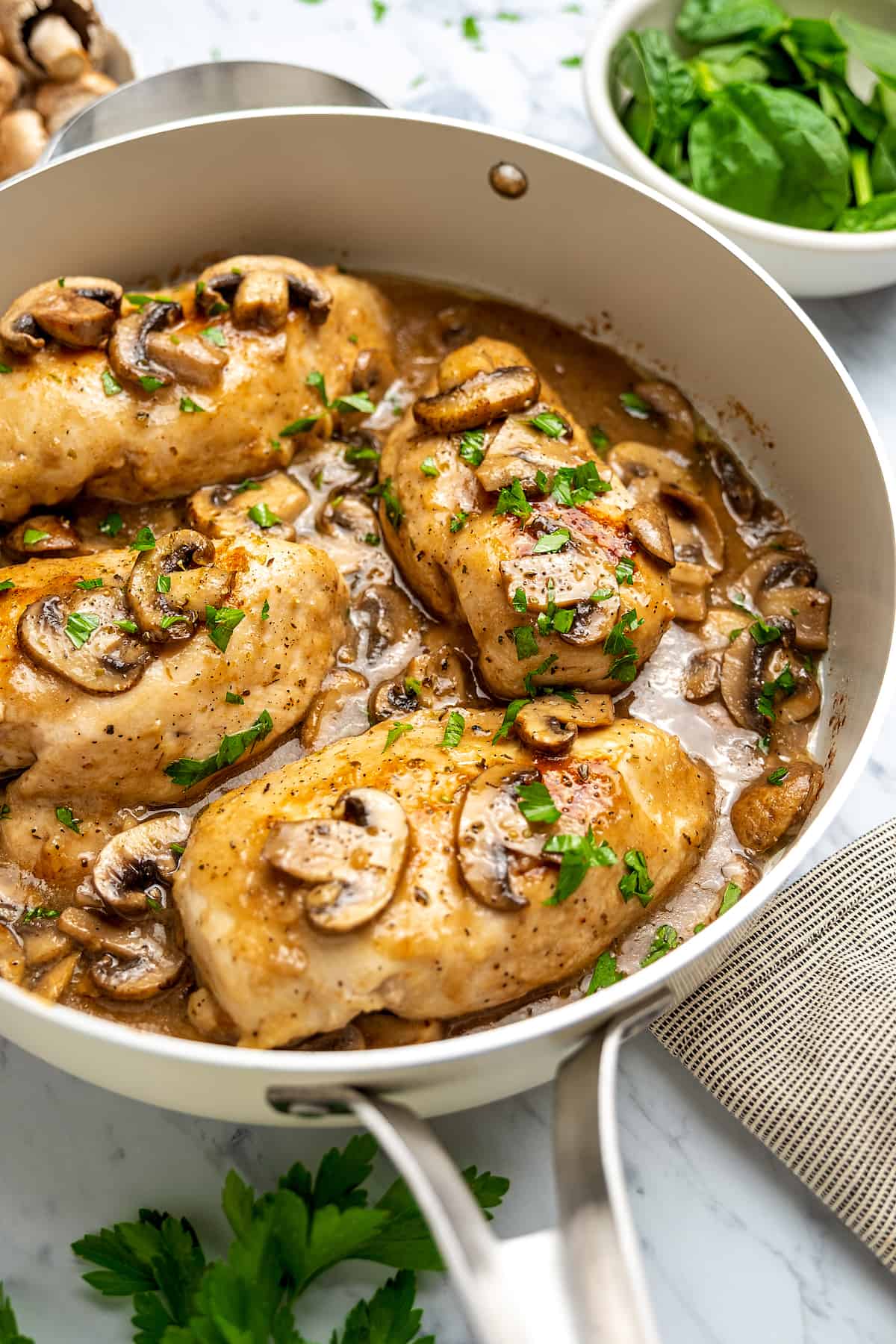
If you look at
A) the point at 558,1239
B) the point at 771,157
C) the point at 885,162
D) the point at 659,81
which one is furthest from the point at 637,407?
the point at 558,1239

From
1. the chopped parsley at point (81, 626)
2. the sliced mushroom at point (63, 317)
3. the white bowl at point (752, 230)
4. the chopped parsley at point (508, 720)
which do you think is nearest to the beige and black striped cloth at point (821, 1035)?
the chopped parsley at point (508, 720)

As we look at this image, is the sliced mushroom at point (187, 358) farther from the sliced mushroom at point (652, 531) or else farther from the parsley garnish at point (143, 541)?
the sliced mushroom at point (652, 531)

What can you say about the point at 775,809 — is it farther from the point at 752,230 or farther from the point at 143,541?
the point at 752,230

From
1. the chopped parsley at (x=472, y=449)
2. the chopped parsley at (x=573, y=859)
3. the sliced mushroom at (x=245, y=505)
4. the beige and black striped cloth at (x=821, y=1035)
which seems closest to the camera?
the chopped parsley at (x=573, y=859)

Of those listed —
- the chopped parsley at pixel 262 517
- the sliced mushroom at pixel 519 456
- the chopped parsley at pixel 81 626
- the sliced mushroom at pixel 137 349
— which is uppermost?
the sliced mushroom at pixel 137 349

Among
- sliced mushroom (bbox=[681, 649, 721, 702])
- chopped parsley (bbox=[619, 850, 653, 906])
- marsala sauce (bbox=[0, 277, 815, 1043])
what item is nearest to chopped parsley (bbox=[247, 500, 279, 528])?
marsala sauce (bbox=[0, 277, 815, 1043])

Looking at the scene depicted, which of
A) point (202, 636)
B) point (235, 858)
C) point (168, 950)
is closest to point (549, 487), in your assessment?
point (202, 636)

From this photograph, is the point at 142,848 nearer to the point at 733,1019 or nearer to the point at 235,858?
the point at 235,858
